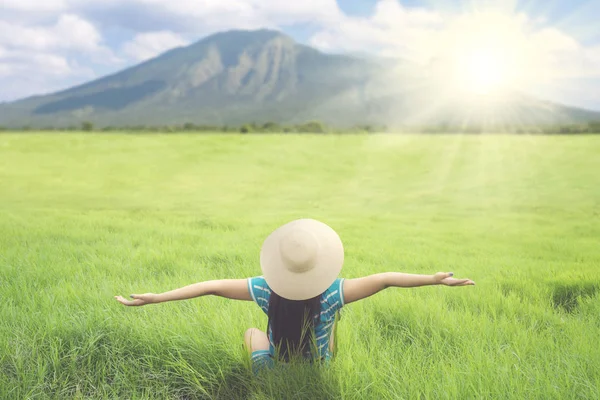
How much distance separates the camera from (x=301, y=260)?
2.42 metres

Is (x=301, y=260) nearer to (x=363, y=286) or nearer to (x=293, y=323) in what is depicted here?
(x=363, y=286)

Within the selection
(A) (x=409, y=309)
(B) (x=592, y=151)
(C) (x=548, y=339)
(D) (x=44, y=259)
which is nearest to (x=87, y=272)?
(D) (x=44, y=259)

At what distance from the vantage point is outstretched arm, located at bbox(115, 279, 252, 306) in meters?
2.66

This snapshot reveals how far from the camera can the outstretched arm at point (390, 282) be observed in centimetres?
245

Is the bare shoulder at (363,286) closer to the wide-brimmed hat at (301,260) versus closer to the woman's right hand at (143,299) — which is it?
the wide-brimmed hat at (301,260)

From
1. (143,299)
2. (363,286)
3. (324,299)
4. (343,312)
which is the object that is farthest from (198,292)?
(343,312)

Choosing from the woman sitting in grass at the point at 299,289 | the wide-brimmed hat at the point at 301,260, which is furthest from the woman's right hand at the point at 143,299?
the wide-brimmed hat at the point at 301,260

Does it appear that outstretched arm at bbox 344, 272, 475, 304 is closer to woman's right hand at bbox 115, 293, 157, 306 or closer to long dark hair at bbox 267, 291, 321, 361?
long dark hair at bbox 267, 291, 321, 361

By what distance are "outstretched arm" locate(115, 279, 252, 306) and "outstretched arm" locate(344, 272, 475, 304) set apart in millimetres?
575

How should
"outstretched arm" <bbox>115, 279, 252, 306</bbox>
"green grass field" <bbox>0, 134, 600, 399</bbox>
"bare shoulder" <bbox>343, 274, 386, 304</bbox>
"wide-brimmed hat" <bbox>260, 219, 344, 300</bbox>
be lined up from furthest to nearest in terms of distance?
"green grass field" <bbox>0, 134, 600, 399</bbox> → "outstretched arm" <bbox>115, 279, 252, 306</bbox> → "bare shoulder" <bbox>343, 274, 386, 304</bbox> → "wide-brimmed hat" <bbox>260, 219, 344, 300</bbox>

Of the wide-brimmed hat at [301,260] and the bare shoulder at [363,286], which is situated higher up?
the wide-brimmed hat at [301,260]

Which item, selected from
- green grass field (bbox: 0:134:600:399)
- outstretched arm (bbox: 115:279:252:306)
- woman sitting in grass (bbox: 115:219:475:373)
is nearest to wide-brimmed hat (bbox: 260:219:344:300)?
woman sitting in grass (bbox: 115:219:475:373)

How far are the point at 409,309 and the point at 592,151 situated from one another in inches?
1061

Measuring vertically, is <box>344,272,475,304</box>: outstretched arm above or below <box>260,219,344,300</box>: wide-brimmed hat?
below
